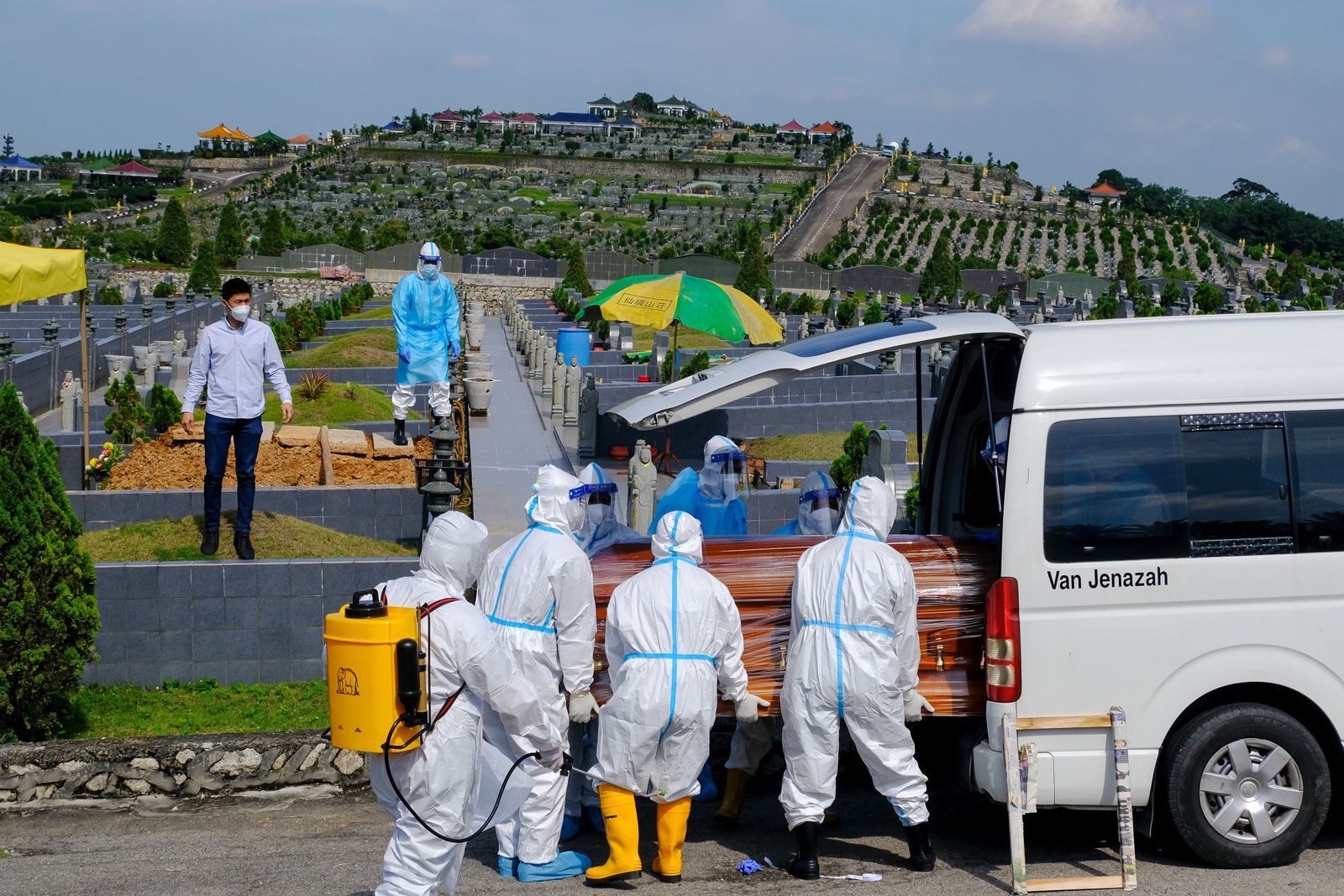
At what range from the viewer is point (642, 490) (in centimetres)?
1160

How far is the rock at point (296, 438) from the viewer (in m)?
13.1

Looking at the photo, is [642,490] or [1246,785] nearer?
[1246,785]

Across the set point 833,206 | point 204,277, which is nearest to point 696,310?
point 204,277

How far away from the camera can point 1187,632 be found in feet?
17.8

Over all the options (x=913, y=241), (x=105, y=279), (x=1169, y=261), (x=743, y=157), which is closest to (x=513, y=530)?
(x=105, y=279)

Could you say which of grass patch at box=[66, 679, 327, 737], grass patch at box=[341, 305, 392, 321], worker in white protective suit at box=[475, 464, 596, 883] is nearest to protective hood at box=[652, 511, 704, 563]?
worker in white protective suit at box=[475, 464, 596, 883]

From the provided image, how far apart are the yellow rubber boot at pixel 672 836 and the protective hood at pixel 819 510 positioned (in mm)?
1898

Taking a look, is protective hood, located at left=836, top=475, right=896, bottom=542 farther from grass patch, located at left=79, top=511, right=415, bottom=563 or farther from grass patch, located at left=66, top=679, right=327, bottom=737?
grass patch, located at left=79, top=511, right=415, bottom=563

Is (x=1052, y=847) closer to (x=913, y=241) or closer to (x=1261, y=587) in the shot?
(x=1261, y=587)

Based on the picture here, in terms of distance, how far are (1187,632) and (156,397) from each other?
1270 centimetres

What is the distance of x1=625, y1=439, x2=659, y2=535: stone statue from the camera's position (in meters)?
11.4

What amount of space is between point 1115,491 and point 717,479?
2487mm

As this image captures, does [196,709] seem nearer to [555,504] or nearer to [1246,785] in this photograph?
[555,504]

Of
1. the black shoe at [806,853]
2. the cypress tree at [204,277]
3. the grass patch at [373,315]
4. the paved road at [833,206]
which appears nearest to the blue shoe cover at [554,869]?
the black shoe at [806,853]
